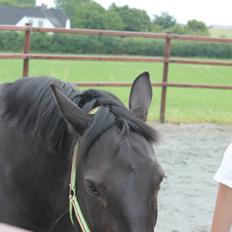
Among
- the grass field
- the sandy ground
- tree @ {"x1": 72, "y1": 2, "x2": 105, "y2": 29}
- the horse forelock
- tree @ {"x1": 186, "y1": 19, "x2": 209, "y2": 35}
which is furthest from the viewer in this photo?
tree @ {"x1": 186, "y1": 19, "x2": 209, "y2": 35}

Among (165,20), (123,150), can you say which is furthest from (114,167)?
A: (165,20)

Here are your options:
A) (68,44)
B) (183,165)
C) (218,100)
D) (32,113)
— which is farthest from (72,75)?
(32,113)

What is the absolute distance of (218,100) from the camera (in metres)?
14.4

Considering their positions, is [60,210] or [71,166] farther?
[60,210]

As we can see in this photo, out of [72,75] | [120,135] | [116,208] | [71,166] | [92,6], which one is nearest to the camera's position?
[116,208]

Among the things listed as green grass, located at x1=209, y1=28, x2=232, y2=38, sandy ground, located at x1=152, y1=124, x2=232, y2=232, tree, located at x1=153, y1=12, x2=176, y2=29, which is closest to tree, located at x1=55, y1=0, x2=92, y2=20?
tree, located at x1=153, y1=12, x2=176, y2=29

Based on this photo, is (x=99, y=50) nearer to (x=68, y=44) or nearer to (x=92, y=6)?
(x=68, y=44)

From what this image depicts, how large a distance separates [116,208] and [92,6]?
49.7 metres

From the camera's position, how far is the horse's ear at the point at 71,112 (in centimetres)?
183

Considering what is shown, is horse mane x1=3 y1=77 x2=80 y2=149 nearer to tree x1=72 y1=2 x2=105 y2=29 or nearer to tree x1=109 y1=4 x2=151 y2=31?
tree x1=72 y1=2 x2=105 y2=29

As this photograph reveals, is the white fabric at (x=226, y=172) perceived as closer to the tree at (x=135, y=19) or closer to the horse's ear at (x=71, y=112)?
the horse's ear at (x=71, y=112)

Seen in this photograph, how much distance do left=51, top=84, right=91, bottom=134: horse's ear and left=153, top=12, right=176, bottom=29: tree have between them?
5374cm

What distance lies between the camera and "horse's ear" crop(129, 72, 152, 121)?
6.80 ft

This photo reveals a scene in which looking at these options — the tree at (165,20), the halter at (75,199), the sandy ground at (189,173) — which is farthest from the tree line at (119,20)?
the halter at (75,199)
